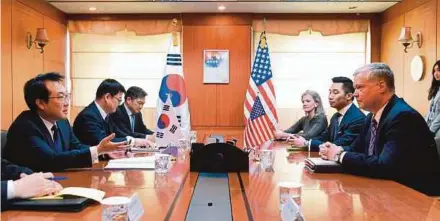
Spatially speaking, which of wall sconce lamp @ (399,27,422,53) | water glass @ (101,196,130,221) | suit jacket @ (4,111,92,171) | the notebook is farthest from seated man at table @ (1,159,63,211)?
wall sconce lamp @ (399,27,422,53)

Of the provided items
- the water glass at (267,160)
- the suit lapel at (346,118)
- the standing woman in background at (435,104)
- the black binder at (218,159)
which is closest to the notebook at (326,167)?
the water glass at (267,160)

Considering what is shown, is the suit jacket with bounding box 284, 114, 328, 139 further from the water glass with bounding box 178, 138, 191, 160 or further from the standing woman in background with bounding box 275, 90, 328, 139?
the water glass with bounding box 178, 138, 191, 160

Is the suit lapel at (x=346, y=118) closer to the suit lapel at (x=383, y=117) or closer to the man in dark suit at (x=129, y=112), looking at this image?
the suit lapel at (x=383, y=117)

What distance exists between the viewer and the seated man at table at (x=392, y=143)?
78.1 inches

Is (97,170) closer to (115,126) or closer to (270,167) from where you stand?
(270,167)

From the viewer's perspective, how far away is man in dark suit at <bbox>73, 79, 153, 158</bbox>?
3.07 m

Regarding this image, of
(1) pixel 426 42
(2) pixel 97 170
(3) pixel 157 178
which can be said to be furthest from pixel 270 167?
(1) pixel 426 42

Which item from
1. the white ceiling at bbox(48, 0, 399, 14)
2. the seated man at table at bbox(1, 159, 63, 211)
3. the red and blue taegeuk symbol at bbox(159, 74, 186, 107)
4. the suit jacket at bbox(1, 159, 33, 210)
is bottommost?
the suit jacket at bbox(1, 159, 33, 210)

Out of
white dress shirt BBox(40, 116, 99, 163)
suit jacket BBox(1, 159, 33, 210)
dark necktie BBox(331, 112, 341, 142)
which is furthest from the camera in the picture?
dark necktie BBox(331, 112, 341, 142)

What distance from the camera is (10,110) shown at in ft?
17.1

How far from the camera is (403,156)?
1977mm

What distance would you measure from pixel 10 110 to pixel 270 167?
410 centimetres

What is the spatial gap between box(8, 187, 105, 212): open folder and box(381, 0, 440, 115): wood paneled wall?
479cm

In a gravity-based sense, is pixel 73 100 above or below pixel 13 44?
below
